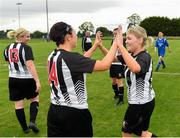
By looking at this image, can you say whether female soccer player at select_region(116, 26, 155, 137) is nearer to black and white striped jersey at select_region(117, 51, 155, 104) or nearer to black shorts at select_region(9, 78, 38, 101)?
black and white striped jersey at select_region(117, 51, 155, 104)

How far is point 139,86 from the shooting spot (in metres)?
5.73

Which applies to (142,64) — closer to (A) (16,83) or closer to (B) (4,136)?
(A) (16,83)

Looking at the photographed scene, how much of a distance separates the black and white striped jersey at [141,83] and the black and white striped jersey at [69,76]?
3.94 ft

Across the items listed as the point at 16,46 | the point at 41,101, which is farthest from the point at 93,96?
the point at 16,46

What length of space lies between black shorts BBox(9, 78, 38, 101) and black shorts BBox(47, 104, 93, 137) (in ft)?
10.2

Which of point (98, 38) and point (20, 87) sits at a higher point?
point (98, 38)

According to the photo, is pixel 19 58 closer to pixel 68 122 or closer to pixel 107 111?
pixel 107 111

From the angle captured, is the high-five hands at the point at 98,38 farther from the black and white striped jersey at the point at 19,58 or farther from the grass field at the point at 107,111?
the grass field at the point at 107,111

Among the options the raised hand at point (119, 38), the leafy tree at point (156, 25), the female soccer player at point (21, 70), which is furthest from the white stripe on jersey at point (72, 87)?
the leafy tree at point (156, 25)

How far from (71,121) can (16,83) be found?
339 centimetres

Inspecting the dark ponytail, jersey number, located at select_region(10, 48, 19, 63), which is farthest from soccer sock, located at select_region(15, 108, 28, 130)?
the dark ponytail

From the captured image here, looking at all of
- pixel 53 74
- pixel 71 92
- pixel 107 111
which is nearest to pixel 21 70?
pixel 107 111

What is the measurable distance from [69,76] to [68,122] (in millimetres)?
553

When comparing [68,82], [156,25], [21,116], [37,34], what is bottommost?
[37,34]
